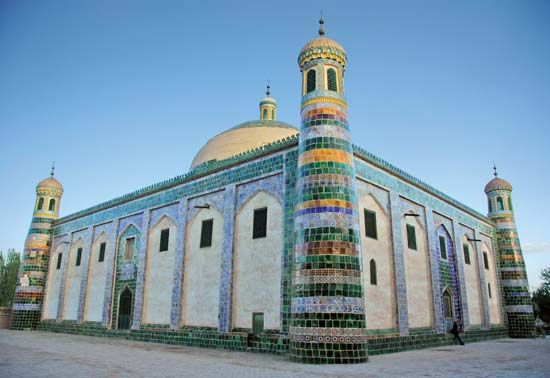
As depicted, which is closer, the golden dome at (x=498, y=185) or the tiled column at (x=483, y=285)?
the tiled column at (x=483, y=285)

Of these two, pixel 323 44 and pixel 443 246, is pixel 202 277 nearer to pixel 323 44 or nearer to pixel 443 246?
pixel 323 44

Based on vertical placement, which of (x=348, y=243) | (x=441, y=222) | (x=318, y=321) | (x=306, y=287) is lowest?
(x=318, y=321)

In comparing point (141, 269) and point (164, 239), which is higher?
point (164, 239)

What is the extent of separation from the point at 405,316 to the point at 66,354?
33.2 ft

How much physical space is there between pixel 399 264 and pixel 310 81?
6.88 meters

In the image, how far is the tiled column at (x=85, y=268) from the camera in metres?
20.1

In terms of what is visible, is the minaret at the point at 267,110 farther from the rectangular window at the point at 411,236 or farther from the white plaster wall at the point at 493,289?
the white plaster wall at the point at 493,289

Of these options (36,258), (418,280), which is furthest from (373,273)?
(36,258)

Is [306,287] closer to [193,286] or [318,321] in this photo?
[318,321]

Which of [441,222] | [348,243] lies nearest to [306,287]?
[348,243]

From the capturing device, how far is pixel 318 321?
1005 centimetres

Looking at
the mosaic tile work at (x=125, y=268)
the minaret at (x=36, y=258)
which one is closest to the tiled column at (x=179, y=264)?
the mosaic tile work at (x=125, y=268)

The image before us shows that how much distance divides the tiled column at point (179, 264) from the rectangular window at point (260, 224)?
12.1 ft

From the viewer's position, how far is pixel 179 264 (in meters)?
15.9
